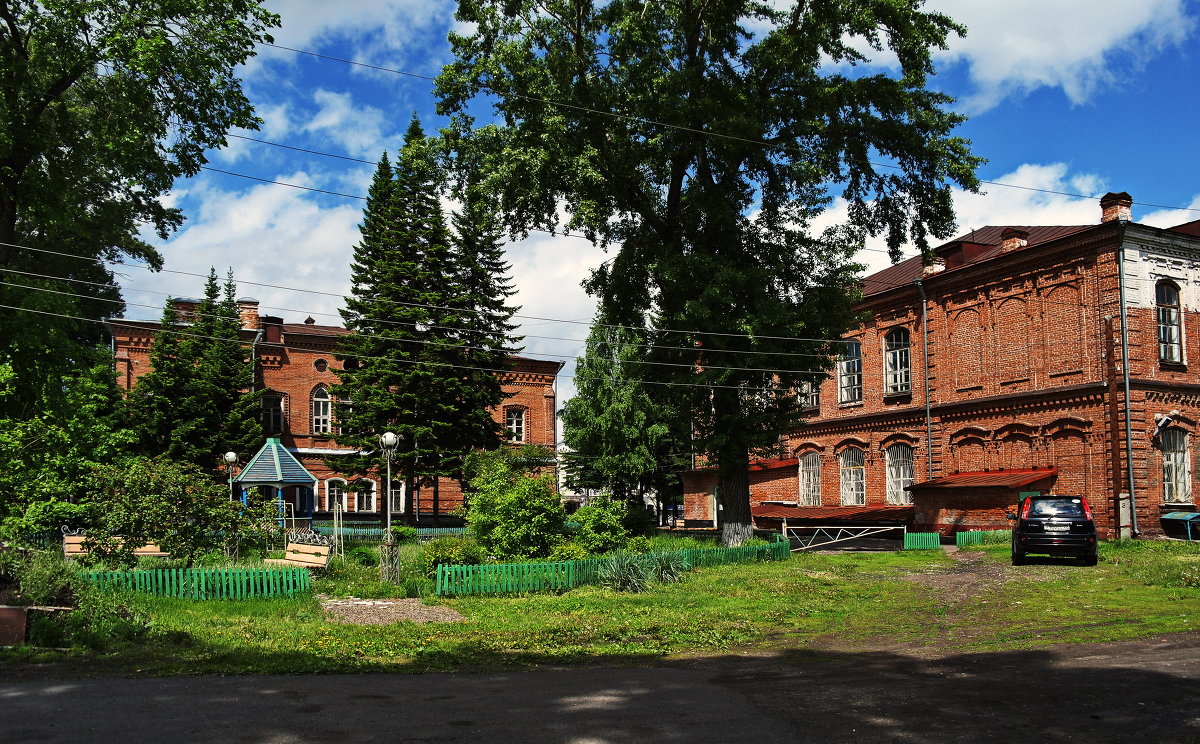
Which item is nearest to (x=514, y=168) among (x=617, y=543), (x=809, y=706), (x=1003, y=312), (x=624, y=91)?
(x=624, y=91)

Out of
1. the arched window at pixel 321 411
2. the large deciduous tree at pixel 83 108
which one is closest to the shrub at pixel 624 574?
the large deciduous tree at pixel 83 108

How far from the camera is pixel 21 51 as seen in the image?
66.1 ft

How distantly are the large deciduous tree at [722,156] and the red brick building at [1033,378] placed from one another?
8.78 meters

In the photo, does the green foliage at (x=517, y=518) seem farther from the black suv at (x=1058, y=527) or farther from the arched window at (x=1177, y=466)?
the arched window at (x=1177, y=466)

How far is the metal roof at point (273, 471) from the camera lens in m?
30.6

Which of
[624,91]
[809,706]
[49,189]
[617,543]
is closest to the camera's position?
[809,706]

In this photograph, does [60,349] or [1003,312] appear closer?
[60,349]

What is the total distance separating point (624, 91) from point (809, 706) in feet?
60.7

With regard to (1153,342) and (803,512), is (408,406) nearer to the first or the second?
(803,512)

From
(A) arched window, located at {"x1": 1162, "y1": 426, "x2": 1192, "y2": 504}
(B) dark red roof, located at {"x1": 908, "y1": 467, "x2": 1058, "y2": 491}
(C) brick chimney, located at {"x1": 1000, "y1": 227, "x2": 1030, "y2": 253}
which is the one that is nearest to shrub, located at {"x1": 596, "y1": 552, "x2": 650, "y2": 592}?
(B) dark red roof, located at {"x1": 908, "y1": 467, "x2": 1058, "y2": 491}

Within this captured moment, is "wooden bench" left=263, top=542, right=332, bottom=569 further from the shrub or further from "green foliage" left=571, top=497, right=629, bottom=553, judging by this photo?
the shrub

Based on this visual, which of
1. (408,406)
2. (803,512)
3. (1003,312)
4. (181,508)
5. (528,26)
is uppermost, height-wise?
(528,26)

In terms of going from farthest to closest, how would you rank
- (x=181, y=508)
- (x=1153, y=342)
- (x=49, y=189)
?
(x=1153, y=342)
(x=49, y=189)
(x=181, y=508)

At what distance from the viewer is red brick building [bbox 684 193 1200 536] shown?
2889 cm
